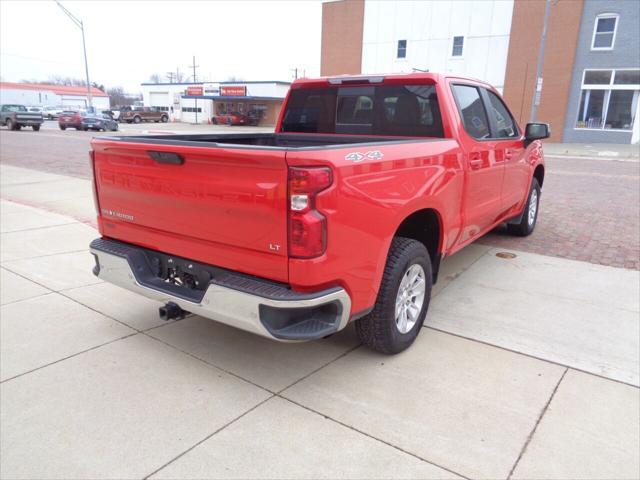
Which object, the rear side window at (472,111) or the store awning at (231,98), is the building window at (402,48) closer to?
the store awning at (231,98)

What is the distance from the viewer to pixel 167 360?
140 inches

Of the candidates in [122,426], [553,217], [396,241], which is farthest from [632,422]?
[553,217]

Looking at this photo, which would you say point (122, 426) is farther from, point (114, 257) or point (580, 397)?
point (580, 397)

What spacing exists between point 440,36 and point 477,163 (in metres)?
31.6

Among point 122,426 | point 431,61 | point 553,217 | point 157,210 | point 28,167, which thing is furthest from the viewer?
point 431,61

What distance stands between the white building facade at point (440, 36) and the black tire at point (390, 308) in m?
29.6

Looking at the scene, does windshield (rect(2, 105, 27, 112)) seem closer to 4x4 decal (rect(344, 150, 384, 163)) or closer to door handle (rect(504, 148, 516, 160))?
door handle (rect(504, 148, 516, 160))

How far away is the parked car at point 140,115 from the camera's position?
50188 mm

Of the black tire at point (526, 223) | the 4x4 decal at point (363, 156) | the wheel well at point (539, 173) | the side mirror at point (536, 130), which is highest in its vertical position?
the side mirror at point (536, 130)

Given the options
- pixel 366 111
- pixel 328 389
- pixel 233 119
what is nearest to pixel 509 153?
pixel 366 111

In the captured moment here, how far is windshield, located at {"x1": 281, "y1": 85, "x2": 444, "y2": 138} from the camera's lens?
167 inches

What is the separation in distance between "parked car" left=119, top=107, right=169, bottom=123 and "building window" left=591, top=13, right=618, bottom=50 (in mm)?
40563

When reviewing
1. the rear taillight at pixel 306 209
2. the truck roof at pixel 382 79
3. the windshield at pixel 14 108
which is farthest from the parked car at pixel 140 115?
the rear taillight at pixel 306 209

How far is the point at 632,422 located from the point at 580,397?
0.31m
